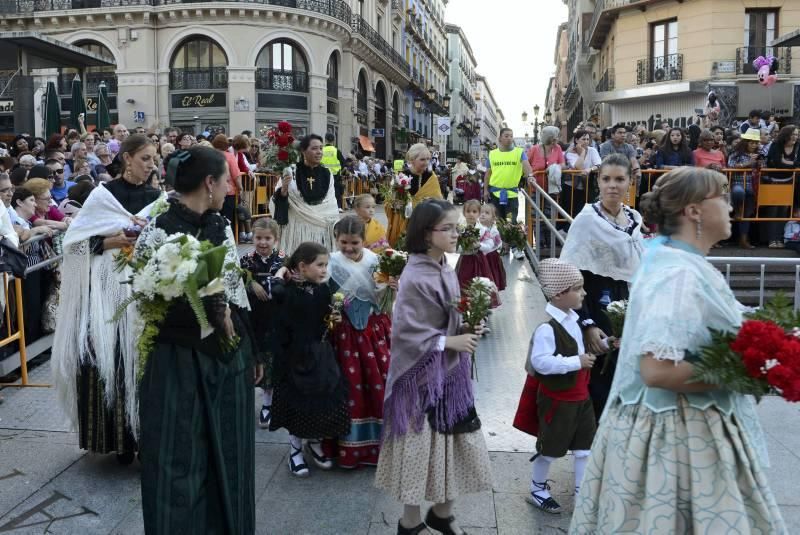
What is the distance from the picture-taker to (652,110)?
1109 inches

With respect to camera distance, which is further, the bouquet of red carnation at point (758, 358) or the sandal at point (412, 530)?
the sandal at point (412, 530)

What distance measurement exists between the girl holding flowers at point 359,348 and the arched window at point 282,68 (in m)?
29.8

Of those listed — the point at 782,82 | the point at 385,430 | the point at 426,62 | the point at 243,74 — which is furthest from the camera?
the point at 426,62

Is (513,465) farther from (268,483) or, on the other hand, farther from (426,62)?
(426,62)

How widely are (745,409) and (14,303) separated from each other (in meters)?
6.12

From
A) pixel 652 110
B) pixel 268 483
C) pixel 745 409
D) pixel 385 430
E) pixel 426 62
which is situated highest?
pixel 426 62

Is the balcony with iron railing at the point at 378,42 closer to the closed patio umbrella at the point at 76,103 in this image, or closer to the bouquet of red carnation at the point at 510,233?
the closed patio umbrella at the point at 76,103

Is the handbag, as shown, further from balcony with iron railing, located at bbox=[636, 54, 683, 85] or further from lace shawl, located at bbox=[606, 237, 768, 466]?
balcony with iron railing, located at bbox=[636, 54, 683, 85]

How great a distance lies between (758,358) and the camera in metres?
2.27

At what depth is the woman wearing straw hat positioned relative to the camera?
11.2 m

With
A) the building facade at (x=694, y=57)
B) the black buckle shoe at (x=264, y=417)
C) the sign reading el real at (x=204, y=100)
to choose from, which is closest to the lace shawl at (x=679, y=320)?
the black buckle shoe at (x=264, y=417)

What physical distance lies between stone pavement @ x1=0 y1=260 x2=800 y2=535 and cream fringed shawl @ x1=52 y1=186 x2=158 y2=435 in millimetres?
435

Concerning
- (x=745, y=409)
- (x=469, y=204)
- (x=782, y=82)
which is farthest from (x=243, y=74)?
(x=745, y=409)

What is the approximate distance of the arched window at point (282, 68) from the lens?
33188 millimetres
